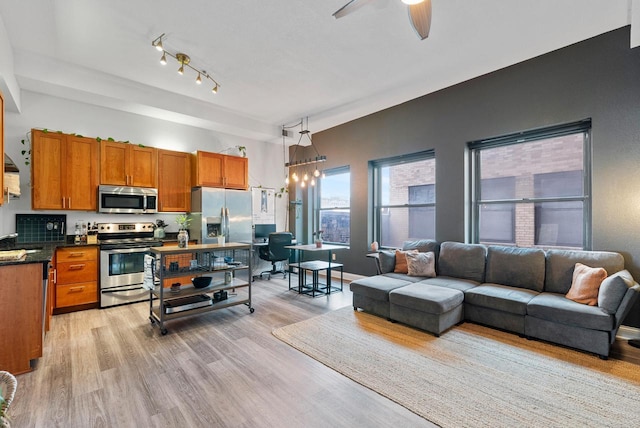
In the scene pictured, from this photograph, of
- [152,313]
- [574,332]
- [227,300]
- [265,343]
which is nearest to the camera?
[574,332]

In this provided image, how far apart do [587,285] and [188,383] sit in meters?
3.73

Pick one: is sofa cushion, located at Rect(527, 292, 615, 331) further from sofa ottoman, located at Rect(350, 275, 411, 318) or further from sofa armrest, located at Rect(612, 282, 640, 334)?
sofa ottoman, located at Rect(350, 275, 411, 318)

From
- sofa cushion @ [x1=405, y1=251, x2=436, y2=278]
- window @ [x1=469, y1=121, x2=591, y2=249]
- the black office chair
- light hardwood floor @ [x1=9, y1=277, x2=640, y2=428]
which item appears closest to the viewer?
light hardwood floor @ [x1=9, y1=277, x2=640, y2=428]

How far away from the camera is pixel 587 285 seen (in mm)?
2811

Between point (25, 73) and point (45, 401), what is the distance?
374 cm

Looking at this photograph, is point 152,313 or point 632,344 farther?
point 152,313

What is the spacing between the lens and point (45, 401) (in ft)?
6.66

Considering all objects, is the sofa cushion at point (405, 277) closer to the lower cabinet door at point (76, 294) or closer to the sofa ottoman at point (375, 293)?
the sofa ottoman at point (375, 293)

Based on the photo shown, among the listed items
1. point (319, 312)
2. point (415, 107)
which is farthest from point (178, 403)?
point (415, 107)

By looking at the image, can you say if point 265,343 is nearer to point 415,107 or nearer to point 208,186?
point 208,186

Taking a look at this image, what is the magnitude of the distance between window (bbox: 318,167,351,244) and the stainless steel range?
3380 mm

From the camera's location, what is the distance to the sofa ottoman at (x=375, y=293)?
139 inches

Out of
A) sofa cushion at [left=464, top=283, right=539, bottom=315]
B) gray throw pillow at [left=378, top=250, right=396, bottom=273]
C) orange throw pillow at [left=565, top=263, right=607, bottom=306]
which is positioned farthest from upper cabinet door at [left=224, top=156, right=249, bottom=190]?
orange throw pillow at [left=565, top=263, right=607, bottom=306]

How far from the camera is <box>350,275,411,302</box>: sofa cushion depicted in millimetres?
3531
